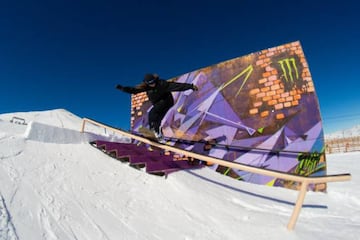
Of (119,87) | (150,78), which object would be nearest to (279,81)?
(150,78)

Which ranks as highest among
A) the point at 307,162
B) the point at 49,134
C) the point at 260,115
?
the point at 260,115

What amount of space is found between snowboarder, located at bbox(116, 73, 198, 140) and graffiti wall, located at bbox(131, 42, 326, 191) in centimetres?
222

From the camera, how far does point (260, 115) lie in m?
5.92

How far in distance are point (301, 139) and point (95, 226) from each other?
483 centimetres

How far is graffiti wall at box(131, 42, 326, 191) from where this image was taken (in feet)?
17.4

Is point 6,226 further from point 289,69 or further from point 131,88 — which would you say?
point 289,69

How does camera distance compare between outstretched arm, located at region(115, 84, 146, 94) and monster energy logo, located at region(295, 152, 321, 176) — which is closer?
outstretched arm, located at region(115, 84, 146, 94)

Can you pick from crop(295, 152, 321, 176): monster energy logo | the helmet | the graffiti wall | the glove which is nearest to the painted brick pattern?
the graffiti wall

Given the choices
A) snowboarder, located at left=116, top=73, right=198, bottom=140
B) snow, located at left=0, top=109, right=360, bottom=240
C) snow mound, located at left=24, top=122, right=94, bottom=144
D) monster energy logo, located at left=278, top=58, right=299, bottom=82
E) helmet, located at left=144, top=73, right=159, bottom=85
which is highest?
monster energy logo, located at left=278, top=58, right=299, bottom=82

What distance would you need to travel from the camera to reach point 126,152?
4.95 metres

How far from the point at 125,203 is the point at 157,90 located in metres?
2.33

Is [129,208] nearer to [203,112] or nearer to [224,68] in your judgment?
[203,112]

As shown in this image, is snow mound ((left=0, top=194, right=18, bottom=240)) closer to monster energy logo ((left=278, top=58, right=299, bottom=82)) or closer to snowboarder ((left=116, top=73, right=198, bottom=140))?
snowboarder ((left=116, top=73, right=198, bottom=140))

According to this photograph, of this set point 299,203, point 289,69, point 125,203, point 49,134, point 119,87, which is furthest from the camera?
point 289,69
